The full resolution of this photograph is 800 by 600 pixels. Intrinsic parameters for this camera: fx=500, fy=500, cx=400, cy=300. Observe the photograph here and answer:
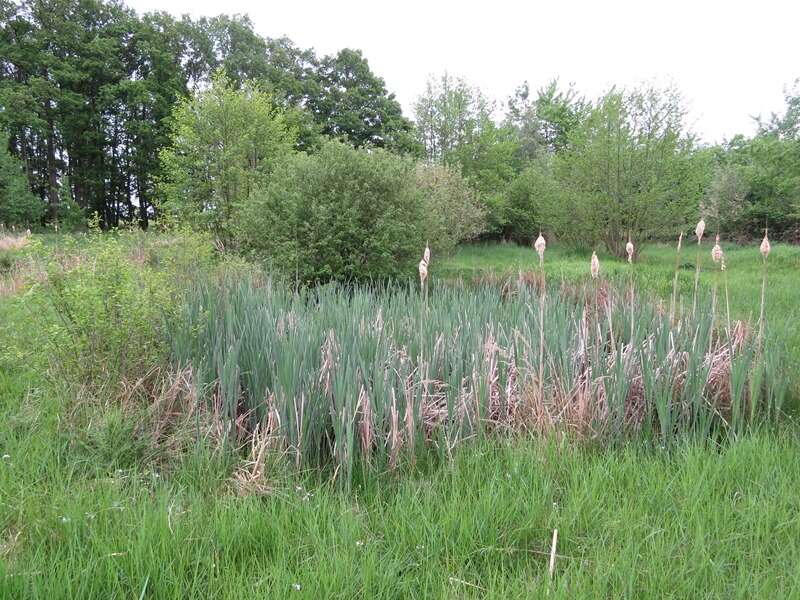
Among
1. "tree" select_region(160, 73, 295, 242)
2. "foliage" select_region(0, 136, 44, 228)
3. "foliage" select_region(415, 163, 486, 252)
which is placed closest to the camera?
"foliage" select_region(415, 163, 486, 252)

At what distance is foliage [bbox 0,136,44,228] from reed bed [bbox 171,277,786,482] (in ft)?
80.2

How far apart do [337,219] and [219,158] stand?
266 inches

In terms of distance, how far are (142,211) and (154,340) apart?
37621 millimetres

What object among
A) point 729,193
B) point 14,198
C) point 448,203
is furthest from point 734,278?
point 14,198

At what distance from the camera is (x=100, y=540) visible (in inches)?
69.7

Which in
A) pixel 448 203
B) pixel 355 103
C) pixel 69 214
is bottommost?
pixel 69 214

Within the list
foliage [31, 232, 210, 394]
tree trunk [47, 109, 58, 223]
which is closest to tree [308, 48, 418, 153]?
tree trunk [47, 109, 58, 223]

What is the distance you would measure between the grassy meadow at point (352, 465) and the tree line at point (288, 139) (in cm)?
731

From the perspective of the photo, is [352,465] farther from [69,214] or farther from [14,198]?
[69,214]

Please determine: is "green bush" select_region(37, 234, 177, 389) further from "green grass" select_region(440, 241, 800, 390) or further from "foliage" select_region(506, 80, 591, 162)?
"foliage" select_region(506, 80, 591, 162)

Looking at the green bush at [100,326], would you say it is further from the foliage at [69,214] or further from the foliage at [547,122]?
the foliage at [547,122]

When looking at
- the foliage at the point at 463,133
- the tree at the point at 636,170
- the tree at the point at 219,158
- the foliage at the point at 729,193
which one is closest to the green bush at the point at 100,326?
the tree at the point at 219,158

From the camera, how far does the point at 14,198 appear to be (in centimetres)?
2228

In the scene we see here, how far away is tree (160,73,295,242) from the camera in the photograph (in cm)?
1353
